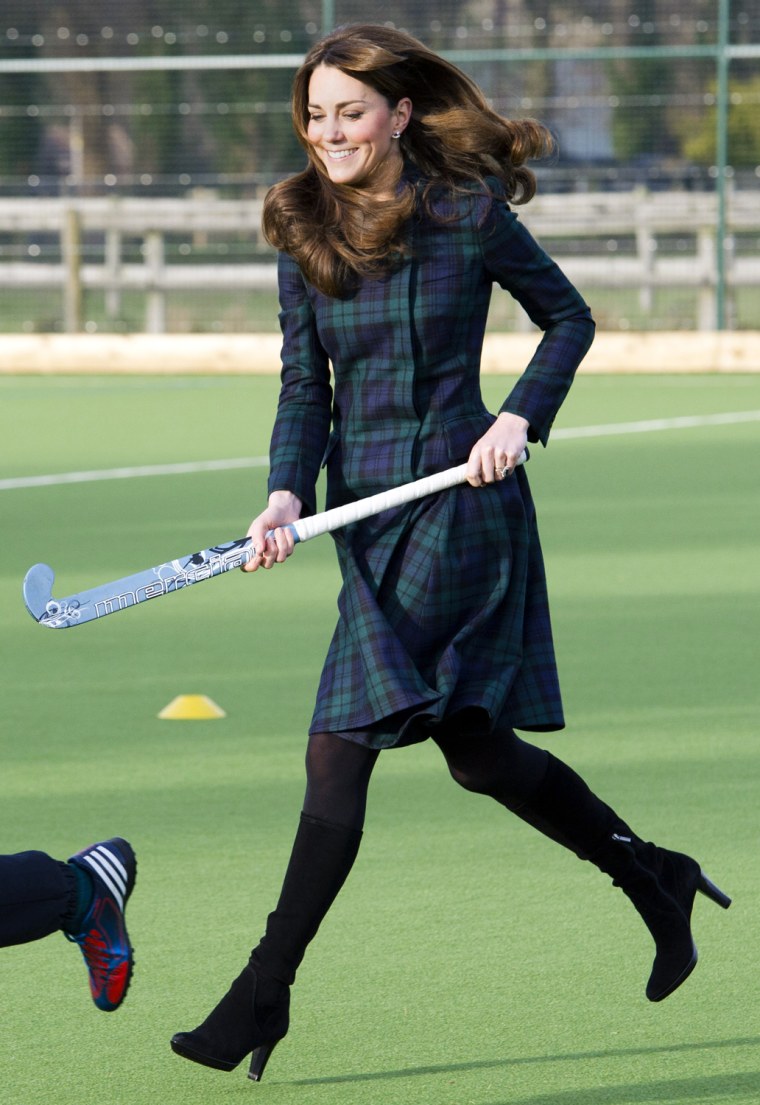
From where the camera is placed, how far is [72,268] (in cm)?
2031

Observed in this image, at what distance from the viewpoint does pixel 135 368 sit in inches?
768

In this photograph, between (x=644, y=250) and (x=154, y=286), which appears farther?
(x=154, y=286)

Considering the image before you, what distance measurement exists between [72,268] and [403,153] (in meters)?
16.6

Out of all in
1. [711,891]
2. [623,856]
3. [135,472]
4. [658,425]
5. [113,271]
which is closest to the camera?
[623,856]

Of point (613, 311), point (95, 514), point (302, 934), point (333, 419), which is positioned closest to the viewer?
point (302, 934)

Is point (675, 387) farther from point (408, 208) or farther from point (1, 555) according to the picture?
point (408, 208)

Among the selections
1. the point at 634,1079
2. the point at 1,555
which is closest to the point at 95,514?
the point at 1,555

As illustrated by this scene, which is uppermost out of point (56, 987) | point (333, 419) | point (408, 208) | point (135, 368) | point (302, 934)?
point (408, 208)

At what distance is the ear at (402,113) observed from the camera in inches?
156

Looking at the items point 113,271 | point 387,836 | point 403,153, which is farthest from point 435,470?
point 113,271

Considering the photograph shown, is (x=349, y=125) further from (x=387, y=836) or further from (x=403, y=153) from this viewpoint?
(x=387, y=836)

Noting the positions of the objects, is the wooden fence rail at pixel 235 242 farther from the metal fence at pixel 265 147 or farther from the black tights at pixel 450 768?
the black tights at pixel 450 768

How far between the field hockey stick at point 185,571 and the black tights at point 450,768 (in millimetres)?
343

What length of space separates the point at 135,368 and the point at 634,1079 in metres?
16.1
